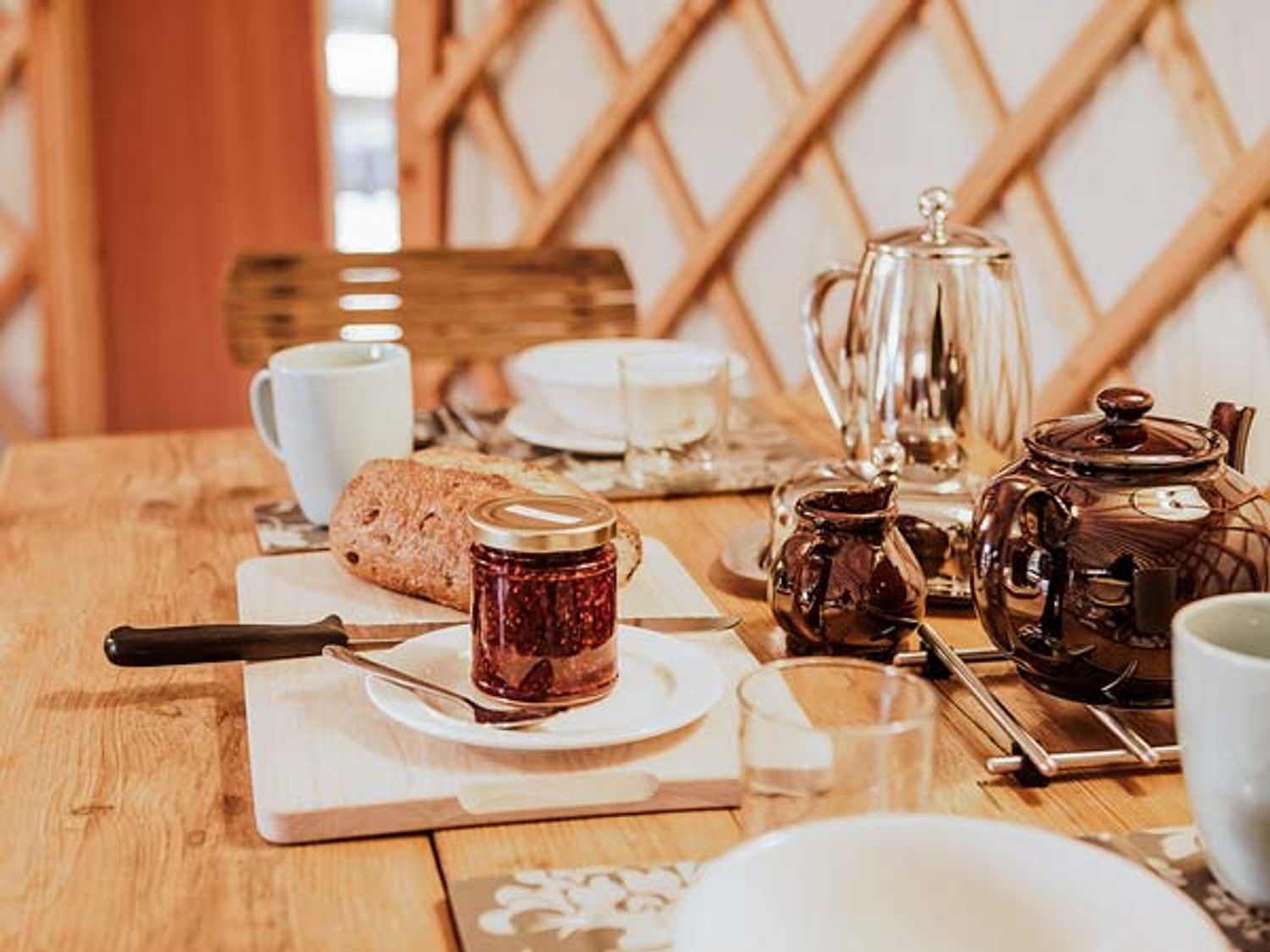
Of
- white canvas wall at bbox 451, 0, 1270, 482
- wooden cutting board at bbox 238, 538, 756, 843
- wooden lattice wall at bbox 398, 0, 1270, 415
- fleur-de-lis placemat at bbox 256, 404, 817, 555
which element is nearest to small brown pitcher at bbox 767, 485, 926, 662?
wooden cutting board at bbox 238, 538, 756, 843

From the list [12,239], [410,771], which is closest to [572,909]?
[410,771]

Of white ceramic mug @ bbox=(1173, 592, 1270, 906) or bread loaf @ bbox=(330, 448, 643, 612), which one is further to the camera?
bread loaf @ bbox=(330, 448, 643, 612)

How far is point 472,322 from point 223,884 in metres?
1.08

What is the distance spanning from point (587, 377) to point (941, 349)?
0.33 metres

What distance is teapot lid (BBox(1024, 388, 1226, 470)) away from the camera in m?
0.72

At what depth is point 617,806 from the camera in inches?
26.8

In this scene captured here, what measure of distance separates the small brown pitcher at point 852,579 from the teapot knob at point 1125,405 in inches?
4.3

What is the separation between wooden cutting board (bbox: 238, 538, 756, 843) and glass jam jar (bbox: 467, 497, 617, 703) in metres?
0.03

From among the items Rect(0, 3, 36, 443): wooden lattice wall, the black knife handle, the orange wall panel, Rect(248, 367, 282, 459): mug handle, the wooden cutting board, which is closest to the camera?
the wooden cutting board

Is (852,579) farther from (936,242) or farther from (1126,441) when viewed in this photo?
(936,242)

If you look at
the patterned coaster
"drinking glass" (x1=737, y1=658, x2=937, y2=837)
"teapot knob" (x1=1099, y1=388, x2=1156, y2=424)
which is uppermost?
"teapot knob" (x1=1099, y1=388, x2=1156, y2=424)

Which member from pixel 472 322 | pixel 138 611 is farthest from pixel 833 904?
pixel 472 322

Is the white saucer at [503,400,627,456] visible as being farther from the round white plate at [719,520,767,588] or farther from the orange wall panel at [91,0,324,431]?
the orange wall panel at [91,0,324,431]

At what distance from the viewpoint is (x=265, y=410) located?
43.5 inches
